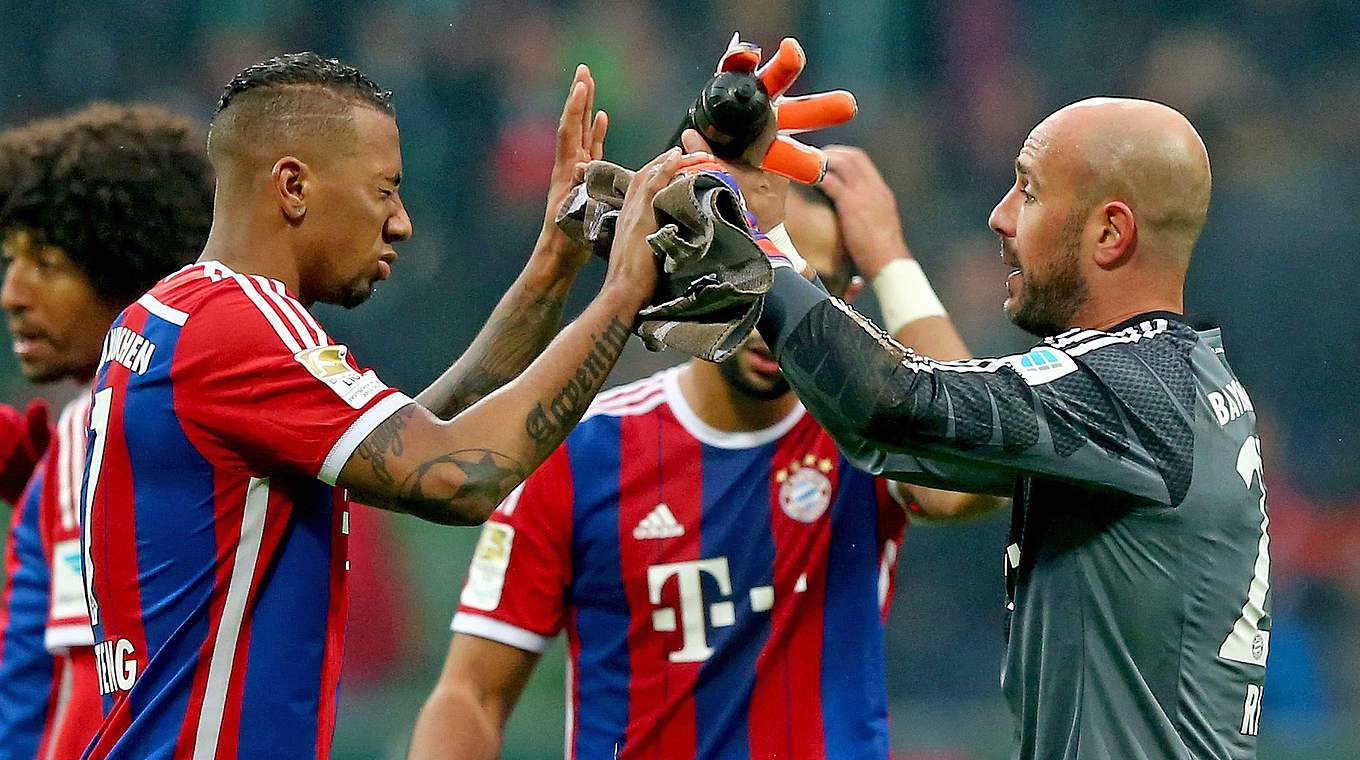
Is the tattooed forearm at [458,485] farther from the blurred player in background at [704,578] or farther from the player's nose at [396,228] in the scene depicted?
the blurred player in background at [704,578]

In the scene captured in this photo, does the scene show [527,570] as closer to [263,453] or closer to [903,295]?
[903,295]

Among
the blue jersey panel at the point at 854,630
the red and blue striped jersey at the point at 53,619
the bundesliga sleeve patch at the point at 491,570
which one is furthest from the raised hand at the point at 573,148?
the red and blue striped jersey at the point at 53,619

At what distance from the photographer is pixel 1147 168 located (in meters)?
2.67

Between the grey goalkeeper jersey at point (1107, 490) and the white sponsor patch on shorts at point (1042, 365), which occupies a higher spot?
the white sponsor patch on shorts at point (1042, 365)

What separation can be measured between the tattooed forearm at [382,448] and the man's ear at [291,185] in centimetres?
47

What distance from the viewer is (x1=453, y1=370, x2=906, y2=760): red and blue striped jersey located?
132 inches

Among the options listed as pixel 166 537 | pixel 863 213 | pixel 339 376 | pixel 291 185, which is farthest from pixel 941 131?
pixel 166 537

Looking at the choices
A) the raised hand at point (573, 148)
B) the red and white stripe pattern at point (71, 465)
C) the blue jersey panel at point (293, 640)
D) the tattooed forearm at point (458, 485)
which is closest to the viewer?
the tattooed forearm at point (458, 485)

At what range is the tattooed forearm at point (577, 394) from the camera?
95.7 inches

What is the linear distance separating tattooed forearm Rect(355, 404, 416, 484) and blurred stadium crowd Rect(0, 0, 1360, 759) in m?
4.65

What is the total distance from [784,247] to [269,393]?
96 centimetres

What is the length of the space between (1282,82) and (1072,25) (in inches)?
43.2

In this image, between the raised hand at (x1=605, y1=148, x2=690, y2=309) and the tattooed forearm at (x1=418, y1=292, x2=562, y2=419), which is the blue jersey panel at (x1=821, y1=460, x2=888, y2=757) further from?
the raised hand at (x1=605, y1=148, x2=690, y2=309)

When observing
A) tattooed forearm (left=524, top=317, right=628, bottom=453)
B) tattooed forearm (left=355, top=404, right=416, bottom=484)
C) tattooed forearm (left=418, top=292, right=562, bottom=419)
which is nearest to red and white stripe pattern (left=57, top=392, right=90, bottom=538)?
tattooed forearm (left=418, top=292, right=562, bottom=419)
